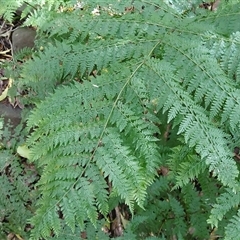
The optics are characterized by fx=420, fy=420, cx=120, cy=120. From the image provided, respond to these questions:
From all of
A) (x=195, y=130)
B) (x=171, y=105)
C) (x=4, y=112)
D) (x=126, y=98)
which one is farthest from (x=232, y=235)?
(x=4, y=112)

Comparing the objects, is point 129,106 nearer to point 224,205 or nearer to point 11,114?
point 224,205

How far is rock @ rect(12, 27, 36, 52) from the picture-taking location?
382 centimetres

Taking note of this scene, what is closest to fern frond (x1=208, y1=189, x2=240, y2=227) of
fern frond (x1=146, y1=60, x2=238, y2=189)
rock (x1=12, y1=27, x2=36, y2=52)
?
fern frond (x1=146, y1=60, x2=238, y2=189)

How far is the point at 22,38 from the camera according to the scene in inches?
152

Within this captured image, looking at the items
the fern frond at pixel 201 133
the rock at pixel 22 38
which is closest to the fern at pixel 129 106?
the fern frond at pixel 201 133

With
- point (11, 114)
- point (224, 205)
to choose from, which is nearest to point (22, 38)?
point (11, 114)

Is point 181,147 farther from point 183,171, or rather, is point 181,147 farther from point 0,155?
point 0,155

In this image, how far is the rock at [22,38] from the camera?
12.5 feet

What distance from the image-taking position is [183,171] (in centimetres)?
227

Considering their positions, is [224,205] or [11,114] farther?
[11,114]

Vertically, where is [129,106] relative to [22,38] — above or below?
above

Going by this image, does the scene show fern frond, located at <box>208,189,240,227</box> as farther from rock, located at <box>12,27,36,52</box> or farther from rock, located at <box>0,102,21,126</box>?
rock, located at <box>12,27,36,52</box>

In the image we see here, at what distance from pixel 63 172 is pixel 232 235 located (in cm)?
92

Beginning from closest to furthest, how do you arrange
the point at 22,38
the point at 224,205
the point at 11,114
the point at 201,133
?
Answer: the point at 201,133
the point at 224,205
the point at 11,114
the point at 22,38
